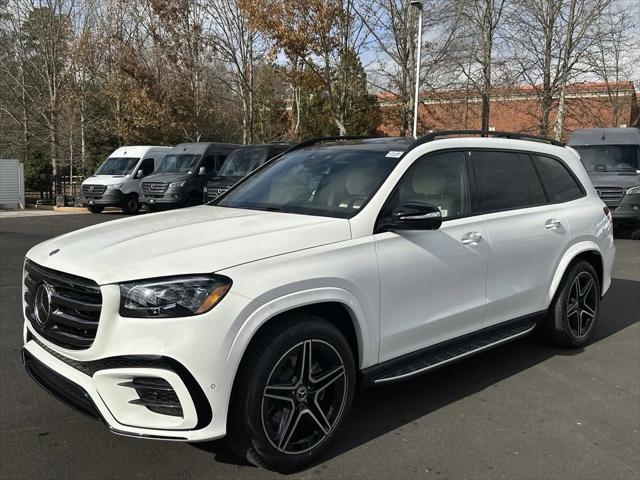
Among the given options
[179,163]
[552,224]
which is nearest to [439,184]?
[552,224]

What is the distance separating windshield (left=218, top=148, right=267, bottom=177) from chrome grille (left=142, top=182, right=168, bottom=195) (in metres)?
2.22

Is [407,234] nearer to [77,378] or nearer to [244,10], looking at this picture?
[77,378]

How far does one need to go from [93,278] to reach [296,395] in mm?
1162

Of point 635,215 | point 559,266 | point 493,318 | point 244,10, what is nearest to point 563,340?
point 559,266

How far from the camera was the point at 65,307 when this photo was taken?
2791mm

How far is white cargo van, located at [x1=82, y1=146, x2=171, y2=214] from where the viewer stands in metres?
19.1

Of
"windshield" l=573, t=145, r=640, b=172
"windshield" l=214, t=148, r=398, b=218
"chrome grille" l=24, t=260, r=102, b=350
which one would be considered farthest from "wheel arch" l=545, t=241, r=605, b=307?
"windshield" l=573, t=145, r=640, b=172

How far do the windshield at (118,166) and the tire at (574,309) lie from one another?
1753 cm

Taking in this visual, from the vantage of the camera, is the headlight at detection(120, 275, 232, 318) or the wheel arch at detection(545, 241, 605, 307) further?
the wheel arch at detection(545, 241, 605, 307)

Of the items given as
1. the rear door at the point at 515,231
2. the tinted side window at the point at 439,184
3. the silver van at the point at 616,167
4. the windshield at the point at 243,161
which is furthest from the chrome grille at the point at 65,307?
the windshield at the point at 243,161

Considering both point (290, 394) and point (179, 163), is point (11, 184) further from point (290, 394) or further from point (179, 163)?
point (290, 394)

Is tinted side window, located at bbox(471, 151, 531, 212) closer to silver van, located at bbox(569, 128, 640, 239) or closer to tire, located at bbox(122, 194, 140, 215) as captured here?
silver van, located at bbox(569, 128, 640, 239)

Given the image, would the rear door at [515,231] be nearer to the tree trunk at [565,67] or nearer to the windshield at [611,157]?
the windshield at [611,157]

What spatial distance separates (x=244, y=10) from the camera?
2123 centimetres
